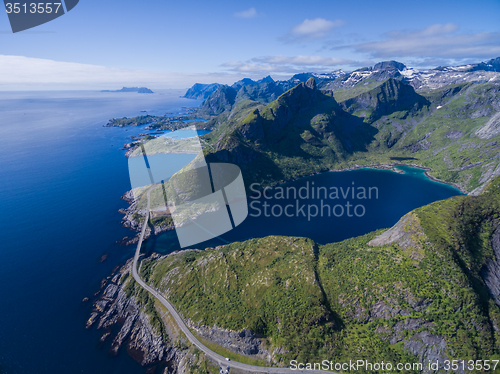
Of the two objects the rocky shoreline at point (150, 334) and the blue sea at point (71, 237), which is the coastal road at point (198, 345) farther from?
the blue sea at point (71, 237)

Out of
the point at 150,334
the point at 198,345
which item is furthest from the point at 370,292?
the point at 150,334

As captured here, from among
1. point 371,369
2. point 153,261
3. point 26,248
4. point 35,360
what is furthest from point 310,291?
point 26,248

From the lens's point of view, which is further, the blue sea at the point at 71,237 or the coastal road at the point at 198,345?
the blue sea at the point at 71,237

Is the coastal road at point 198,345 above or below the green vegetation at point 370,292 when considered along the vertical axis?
below

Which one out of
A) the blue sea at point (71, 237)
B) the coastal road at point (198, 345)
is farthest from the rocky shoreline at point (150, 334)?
the blue sea at point (71, 237)

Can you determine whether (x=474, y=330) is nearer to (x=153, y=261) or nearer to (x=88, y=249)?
(x=153, y=261)

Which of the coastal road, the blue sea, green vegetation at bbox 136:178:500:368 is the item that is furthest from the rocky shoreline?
green vegetation at bbox 136:178:500:368

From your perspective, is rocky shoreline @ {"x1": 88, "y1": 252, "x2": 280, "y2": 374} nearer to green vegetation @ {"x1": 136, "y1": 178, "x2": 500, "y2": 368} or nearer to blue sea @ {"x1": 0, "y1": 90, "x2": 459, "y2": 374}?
blue sea @ {"x1": 0, "y1": 90, "x2": 459, "y2": 374}
